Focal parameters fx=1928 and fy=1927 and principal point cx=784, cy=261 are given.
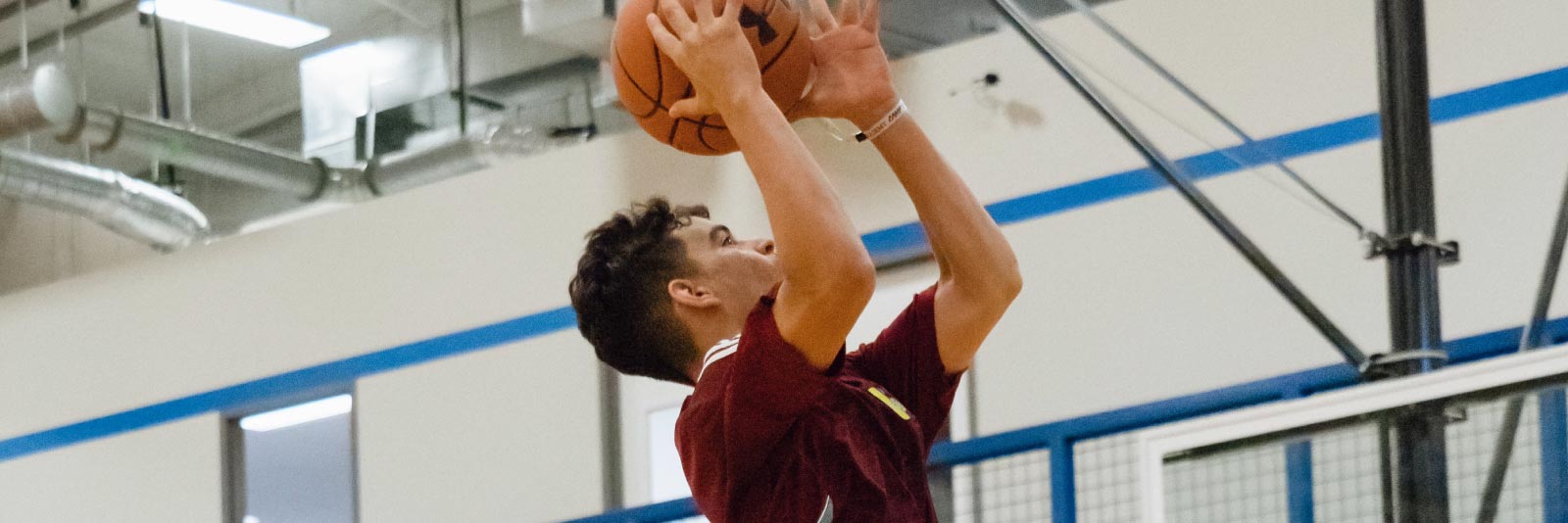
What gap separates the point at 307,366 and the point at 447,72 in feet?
5.78

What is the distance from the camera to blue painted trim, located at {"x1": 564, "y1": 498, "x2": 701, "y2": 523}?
5.87 metres

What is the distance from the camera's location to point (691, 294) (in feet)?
9.52

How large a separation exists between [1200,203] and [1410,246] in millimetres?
551

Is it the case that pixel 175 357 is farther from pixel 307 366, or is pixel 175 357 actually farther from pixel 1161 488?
pixel 1161 488

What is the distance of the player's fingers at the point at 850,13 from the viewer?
118 inches

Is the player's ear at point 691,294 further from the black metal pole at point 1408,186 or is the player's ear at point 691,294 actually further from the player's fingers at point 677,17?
the black metal pole at point 1408,186

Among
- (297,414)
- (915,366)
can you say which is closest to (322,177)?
(297,414)

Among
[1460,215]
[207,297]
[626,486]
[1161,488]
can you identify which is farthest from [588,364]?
[1161,488]

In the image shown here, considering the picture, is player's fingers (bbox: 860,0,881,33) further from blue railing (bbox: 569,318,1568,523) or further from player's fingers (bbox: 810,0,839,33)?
blue railing (bbox: 569,318,1568,523)

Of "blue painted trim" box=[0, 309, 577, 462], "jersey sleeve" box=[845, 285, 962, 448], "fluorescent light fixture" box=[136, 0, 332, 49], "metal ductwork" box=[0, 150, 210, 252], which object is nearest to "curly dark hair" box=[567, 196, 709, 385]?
"jersey sleeve" box=[845, 285, 962, 448]

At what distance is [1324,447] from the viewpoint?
148 inches

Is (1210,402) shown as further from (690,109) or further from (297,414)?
(297,414)

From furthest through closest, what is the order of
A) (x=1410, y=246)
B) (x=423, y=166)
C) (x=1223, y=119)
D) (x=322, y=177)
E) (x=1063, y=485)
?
(x=322, y=177) → (x=423, y=166) → (x=1063, y=485) → (x=1223, y=119) → (x=1410, y=246)

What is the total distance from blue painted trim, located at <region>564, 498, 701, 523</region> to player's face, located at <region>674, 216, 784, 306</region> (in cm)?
290
